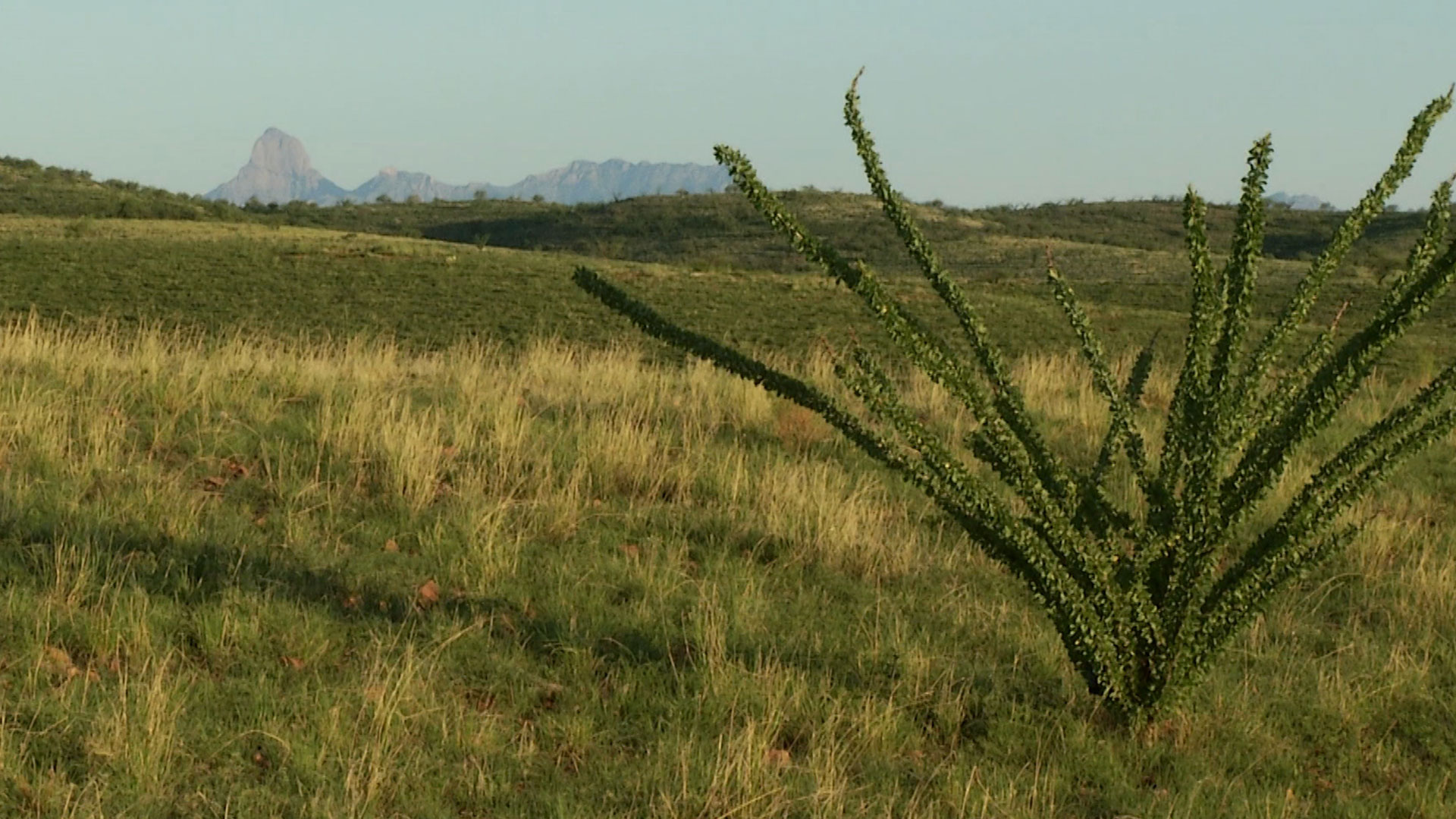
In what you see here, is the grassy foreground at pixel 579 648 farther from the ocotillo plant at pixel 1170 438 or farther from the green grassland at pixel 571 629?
the ocotillo plant at pixel 1170 438

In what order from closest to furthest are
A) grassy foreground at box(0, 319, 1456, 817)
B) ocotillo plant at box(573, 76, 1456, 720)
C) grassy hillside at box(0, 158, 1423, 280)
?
grassy foreground at box(0, 319, 1456, 817) < ocotillo plant at box(573, 76, 1456, 720) < grassy hillside at box(0, 158, 1423, 280)

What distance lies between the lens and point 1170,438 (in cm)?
457

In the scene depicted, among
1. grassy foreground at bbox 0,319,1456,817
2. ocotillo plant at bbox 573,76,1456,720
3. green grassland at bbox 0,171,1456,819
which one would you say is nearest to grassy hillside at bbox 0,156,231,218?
green grassland at bbox 0,171,1456,819

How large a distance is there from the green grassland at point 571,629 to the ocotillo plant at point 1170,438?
1.36 feet

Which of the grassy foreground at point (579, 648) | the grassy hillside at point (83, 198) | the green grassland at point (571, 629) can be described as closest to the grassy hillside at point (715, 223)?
the grassy hillside at point (83, 198)

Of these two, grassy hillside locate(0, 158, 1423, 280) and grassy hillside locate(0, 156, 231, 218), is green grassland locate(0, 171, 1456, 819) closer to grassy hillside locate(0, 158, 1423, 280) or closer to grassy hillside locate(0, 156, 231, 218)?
grassy hillside locate(0, 158, 1423, 280)

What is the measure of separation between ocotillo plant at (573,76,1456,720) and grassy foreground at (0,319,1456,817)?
0.42 m

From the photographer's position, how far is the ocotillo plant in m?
4.29

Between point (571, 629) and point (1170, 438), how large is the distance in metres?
2.33

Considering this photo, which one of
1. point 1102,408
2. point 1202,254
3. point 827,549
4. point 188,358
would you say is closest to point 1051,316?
point 1102,408

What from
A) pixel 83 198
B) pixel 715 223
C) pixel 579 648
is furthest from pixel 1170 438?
pixel 715 223

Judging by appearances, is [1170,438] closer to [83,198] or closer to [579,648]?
[579,648]

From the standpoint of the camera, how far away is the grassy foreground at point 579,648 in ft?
13.0

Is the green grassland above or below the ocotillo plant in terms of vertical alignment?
below
